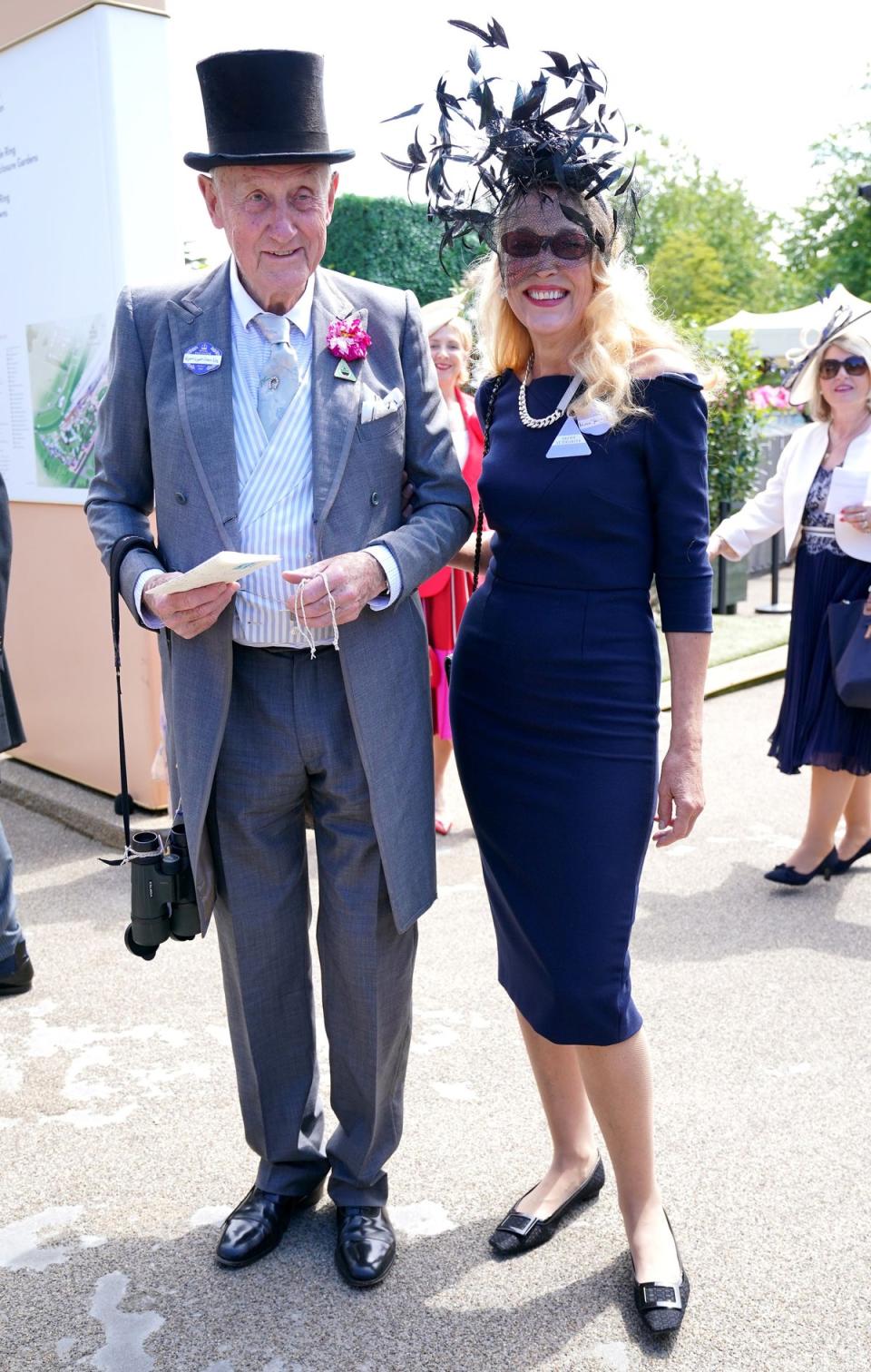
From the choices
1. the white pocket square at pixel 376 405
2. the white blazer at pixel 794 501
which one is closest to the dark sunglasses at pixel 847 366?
the white blazer at pixel 794 501

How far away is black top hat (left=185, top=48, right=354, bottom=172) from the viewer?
229 centimetres

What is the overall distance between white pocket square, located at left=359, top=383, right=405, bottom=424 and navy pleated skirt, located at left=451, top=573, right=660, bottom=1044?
0.42 meters

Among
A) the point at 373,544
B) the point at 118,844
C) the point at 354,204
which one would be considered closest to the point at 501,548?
the point at 373,544

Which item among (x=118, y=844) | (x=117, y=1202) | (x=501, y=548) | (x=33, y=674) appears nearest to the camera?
(x=501, y=548)

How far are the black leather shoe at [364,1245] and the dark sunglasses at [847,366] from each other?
3.42m

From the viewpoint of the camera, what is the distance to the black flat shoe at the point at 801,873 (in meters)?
4.80

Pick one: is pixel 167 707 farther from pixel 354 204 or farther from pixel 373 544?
pixel 354 204

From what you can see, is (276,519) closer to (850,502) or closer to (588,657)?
(588,657)

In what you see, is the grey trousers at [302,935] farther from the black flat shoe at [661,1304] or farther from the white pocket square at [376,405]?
the black flat shoe at [661,1304]

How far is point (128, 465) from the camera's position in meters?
2.56

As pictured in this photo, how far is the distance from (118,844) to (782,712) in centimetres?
275

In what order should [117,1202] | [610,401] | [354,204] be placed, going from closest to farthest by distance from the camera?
[610,401]
[117,1202]
[354,204]

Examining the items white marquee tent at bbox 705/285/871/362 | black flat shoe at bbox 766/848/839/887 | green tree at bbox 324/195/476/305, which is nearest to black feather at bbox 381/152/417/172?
black flat shoe at bbox 766/848/839/887

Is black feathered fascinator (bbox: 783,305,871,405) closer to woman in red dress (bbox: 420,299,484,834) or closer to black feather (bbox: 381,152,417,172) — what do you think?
woman in red dress (bbox: 420,299,484,834)
